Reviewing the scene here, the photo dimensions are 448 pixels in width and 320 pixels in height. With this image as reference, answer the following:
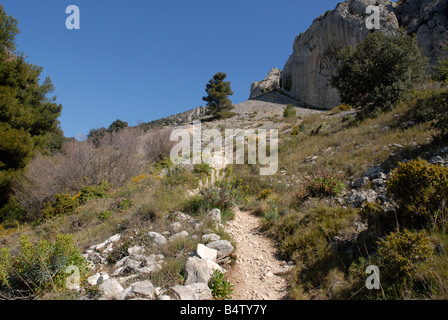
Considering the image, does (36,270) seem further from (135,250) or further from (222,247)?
(222,247)

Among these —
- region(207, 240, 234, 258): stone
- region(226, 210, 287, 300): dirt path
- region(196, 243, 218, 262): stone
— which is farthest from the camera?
region(207, 240, 234, 258): stone

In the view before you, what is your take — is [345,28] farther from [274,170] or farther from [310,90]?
[274,170]

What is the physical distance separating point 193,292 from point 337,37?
36.4 m

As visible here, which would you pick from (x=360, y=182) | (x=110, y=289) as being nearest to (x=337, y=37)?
(x=360, y=182)

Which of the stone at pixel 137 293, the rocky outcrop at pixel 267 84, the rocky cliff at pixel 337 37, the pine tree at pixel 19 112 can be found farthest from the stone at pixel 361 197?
the rocky outcrop at pixel 267 84

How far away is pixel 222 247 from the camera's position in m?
3.79

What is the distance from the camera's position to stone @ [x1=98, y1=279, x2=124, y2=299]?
2619mm

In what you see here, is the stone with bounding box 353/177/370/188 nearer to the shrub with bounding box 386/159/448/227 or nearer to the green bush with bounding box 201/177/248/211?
the shrub with bounding box 386/159/448/227

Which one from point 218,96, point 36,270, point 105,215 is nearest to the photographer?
point 36,270

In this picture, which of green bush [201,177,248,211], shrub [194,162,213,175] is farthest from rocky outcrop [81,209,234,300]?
shrub [194,162,213,175]

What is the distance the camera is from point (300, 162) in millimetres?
8180

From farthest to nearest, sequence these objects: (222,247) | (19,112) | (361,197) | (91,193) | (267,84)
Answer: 1. (267,84)
2. (19,112)
3. (91,193)
4. (361,197)
5. (222,247)

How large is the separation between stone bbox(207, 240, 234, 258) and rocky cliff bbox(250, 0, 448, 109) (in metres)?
19.6
